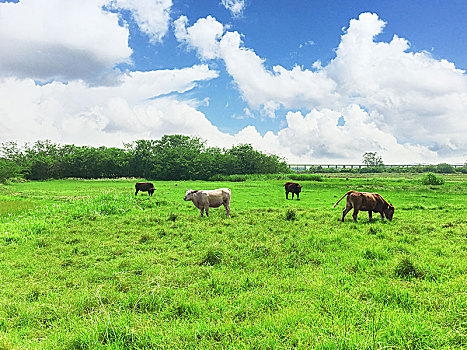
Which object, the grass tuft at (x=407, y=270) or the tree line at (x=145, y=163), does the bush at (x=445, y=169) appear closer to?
the tree line at (x=145, y=163)

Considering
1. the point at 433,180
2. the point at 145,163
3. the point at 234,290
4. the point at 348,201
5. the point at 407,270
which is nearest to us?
the point at 234,290

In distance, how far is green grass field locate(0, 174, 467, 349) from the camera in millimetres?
3254

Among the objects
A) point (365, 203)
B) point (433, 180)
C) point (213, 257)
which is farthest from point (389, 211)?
point (433, 180)

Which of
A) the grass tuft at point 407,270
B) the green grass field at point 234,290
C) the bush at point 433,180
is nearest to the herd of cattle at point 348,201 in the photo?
the green grass field at point 234,290

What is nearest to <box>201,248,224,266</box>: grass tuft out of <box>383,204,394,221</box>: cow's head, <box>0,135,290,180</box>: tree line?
<box>383,204,394,221</box>: cow's head

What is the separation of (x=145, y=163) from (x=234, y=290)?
230ft

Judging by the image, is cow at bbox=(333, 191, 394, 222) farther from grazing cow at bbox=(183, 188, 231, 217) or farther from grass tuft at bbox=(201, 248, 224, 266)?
grass tuft at bbox=(201, 248, 224, 266)

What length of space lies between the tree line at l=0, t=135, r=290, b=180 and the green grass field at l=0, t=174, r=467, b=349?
56.4m

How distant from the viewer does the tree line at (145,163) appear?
65312 mm

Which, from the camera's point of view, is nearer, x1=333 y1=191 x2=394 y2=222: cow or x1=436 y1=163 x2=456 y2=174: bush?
x1=333 y1=191 x2=394 y2=222: cow

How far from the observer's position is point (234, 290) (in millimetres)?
4684

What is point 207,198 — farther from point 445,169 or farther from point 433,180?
point 445,169

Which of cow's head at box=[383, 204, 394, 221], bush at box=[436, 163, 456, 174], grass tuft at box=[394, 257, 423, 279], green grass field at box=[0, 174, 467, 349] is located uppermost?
bush at box=[436, 163, 456, 174]

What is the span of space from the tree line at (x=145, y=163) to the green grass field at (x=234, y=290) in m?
56.4
